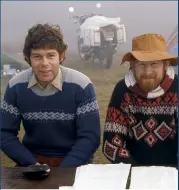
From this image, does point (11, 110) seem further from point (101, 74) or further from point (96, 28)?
point (101, 74)

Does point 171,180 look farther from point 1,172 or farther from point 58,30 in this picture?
point 58,30

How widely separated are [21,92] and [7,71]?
3275 mm

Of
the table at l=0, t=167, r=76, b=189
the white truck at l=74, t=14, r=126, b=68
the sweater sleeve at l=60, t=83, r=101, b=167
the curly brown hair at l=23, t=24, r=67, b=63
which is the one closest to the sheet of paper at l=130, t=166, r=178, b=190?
the table at l=0, t=167, r=76, b=189

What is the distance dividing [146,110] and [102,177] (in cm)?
47

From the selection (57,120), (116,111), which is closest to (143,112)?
(116,111)

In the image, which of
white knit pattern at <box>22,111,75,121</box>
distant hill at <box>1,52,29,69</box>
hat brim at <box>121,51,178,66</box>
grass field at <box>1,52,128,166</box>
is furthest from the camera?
distant hill at <box>1,52,29,69</box>

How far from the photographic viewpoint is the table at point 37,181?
1.23 metres

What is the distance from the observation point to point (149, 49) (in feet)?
5.32

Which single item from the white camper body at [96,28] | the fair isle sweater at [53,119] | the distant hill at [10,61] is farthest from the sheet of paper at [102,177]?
the distant hill at [10,61]

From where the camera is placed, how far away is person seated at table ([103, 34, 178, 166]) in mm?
1604

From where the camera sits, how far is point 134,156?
5.65 feet

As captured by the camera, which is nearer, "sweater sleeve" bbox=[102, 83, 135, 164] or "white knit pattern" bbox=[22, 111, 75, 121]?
"sweater sleeve" bbox=[102, 83, 135, 164]

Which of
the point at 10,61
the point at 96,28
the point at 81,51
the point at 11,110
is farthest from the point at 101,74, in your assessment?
the point at 11,110

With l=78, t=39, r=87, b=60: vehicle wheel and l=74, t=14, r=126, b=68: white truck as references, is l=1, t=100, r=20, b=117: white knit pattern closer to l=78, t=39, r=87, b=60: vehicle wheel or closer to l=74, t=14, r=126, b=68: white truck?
l=74, t=14, r=126, b=68: white truck
